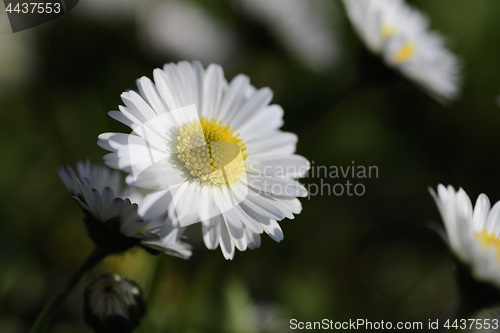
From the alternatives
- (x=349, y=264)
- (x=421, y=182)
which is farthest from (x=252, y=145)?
(x=421, y=182)

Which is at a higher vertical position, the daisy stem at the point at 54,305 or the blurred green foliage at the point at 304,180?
the blurred green foliage at the point at 304,180

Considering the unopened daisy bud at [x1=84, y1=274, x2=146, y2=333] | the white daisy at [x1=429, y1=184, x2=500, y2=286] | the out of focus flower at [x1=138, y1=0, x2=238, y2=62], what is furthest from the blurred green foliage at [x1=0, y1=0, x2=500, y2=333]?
the white daisy at [x1=429, y1=184, x2=500, y2=286]

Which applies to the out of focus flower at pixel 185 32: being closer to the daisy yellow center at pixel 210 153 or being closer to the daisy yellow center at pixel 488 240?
the daisy yellow center at pixel 210 153

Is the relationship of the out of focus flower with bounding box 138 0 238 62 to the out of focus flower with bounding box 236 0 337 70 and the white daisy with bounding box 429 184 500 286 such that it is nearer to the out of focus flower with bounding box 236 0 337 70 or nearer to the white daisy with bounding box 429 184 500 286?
the out of focus flower with bounding box 236 0 337 70

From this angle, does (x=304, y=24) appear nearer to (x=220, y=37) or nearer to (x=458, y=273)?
(x=220, y=37)

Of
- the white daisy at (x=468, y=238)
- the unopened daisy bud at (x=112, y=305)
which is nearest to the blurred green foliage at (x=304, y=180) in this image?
the unopened daisy bud at (x=112, y=305)

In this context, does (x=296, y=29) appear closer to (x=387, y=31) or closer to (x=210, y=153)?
(x=387, y=31)
